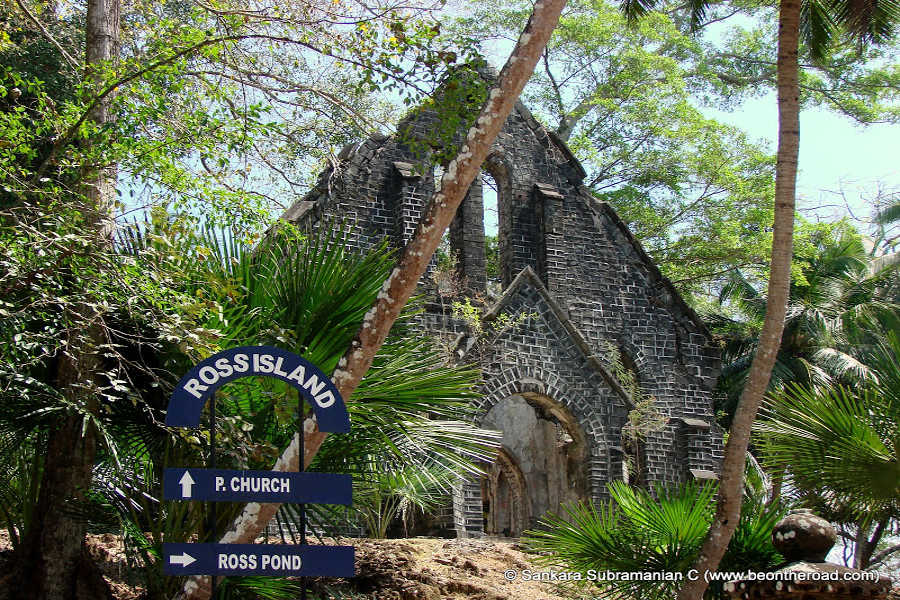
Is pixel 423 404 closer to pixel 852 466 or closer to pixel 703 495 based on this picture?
pixel 703 495

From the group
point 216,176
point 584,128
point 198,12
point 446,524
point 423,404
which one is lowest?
point 446,524

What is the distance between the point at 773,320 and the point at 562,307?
9673 mm

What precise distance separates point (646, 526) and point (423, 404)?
7.80ft

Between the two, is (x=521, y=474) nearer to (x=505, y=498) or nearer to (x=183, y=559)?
(x=505, y=498)

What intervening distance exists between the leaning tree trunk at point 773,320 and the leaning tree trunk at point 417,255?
3261mm

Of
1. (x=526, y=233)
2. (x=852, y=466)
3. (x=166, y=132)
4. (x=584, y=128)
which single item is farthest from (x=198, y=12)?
(x=584, y=128)

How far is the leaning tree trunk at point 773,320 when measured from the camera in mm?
9453

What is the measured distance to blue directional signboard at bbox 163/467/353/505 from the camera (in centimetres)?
622

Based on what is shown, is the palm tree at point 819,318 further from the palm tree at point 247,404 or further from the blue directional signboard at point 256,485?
the blue directional signboard at point 256,485

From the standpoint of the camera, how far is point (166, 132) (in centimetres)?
961

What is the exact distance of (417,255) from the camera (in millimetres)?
8438

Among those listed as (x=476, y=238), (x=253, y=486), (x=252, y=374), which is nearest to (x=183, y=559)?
(x=253, y=486)

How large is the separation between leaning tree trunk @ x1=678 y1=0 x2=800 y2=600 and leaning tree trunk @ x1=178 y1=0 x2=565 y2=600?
3.26 metres

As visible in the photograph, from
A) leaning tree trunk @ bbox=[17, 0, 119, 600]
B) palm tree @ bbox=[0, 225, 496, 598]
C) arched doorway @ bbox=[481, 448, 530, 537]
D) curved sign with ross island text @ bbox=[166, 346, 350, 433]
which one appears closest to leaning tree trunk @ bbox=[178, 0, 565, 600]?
palm tree @ bbox=[0, 225, 496, 598]
